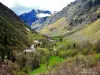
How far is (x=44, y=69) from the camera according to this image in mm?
179625

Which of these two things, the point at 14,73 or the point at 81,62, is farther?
the point at 81,62

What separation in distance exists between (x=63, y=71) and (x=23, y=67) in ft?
80.8

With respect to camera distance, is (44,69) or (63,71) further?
(44,69)

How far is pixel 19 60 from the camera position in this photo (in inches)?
7052

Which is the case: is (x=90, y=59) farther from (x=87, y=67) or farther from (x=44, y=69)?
(x=44, y=69)

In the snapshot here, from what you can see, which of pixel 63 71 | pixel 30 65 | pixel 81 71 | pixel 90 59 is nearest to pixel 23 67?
pixel 30 65

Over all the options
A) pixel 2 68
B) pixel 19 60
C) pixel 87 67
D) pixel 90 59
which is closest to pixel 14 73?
pixel 2 68

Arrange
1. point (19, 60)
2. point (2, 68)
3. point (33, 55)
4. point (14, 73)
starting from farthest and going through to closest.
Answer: point (33, 55) < point (19, 60) < point (2, 68) < point (14, 73)

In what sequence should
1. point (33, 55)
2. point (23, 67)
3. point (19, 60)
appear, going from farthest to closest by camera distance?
point (33, 55), point (19, 60), point (23, 67)

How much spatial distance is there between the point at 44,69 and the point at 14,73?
40636 millimetres

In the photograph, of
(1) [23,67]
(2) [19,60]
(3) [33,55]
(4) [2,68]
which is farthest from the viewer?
(3) [33,55]

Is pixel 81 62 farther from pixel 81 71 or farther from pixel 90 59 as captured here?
pixel 81 71

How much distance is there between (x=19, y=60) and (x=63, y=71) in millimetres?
33335

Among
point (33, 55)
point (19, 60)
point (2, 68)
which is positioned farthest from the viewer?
point (33, 55)
